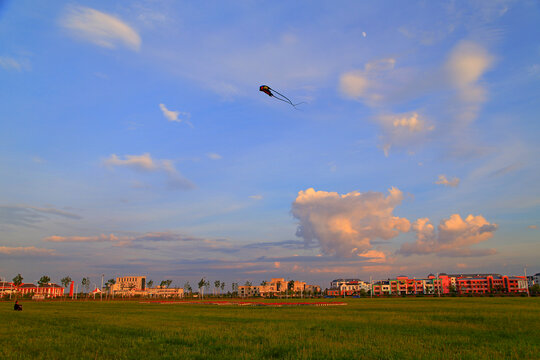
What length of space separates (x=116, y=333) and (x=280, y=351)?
13.6m

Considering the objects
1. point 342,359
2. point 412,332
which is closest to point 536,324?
point 412,332

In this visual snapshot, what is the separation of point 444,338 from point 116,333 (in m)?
21.2

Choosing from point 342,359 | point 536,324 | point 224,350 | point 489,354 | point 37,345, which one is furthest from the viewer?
point 536,324

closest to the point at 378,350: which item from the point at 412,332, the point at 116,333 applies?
the point at 412,332

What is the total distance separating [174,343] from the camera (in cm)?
2016

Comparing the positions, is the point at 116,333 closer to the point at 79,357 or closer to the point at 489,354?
the point at 79,357

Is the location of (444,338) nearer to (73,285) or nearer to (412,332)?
(412,332)

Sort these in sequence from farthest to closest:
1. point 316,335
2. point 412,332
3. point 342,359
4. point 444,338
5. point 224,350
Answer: point 412,332
point 316,335
point 444,338
point 224,350
point 342,359

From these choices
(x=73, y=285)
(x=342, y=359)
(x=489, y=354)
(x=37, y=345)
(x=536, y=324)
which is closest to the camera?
(x=342, y=359)

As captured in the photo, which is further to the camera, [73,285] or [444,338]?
[73,285]

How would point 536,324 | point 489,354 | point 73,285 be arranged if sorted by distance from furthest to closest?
point 73,285 < point 536,324 < point 489,354

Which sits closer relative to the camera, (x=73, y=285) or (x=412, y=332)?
(x=412, y=332)

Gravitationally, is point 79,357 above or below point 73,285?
above

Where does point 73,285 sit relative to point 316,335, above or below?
below
